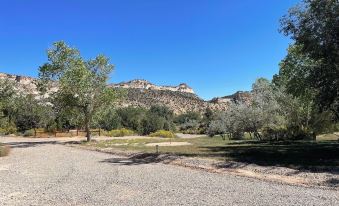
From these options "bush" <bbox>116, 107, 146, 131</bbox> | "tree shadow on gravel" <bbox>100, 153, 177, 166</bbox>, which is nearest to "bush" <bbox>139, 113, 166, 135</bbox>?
"bush" <bbox>116, 107, 146, 131</bbox>

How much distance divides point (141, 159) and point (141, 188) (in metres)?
10.7

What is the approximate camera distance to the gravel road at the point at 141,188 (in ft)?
45.6

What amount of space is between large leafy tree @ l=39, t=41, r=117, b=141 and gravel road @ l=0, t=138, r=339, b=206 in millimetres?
21743

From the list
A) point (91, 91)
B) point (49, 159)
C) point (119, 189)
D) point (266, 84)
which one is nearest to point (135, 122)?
point (266, 84)

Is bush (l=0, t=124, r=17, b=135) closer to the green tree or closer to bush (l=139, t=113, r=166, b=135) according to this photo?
the green tree

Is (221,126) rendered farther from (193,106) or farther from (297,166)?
(193,106)

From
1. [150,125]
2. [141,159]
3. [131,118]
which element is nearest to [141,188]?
[141,159]

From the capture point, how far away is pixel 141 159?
1065 inches

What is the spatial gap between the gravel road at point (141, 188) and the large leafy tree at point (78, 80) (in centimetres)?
2174

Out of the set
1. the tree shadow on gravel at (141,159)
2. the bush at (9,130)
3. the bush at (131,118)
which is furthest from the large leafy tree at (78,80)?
the bush at (131,118)

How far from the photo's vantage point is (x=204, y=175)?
19391mm

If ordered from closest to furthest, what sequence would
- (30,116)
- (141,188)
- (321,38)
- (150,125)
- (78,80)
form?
1. (141,188)
2. (321,38)
3. (78,80)
4. (30,116)
5. (150,125)

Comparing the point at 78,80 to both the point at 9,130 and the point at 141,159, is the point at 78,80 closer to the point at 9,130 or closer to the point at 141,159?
the point at 141,159

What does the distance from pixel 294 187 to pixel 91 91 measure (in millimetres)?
33314
